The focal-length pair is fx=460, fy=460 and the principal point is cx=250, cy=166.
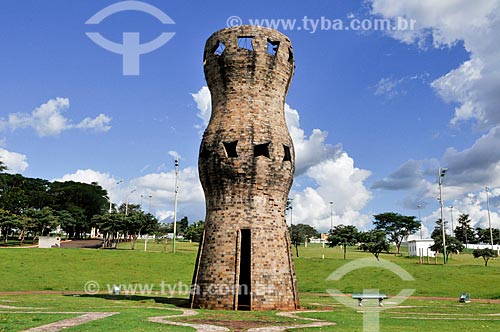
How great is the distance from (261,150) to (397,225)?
8716 centimetres

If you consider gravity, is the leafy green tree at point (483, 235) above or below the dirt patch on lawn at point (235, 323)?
above

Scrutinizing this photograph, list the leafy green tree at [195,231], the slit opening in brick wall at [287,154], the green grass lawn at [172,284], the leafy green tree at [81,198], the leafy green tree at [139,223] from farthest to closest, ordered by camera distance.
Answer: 1. the leafy green tree at [81,198]
2. the leafy green tree at [195,231]
3. the leafy green tree at [139,223]
4. the slit opening in brick wall at [287,154]
5. the green grass lawn at [172,284]

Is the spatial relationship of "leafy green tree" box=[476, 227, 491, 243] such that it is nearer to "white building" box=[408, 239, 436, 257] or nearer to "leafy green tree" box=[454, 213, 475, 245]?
"leafy green tree" box=[454, 213, 475, 245]

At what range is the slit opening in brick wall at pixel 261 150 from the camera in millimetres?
21641

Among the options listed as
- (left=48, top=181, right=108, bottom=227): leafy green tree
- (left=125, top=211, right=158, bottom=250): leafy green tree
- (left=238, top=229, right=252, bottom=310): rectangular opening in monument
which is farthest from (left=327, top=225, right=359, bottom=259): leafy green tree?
(left=48, top=181, right=108, bottom=227): leafy green tree

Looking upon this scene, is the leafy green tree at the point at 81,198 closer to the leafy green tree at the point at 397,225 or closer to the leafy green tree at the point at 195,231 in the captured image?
the leafy green tree at the point at 195,231

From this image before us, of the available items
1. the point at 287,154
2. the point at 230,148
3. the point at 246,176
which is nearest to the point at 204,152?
the point at 230,148

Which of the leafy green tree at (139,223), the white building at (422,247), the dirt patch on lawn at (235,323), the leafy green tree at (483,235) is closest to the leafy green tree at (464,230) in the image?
the leafy green tree at (483,235)

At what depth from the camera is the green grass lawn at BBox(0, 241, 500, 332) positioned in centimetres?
1656

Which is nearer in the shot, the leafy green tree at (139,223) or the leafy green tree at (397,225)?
the leafy green tree at (139,223)

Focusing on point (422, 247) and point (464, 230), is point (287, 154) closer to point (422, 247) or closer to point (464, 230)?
point (422, 247)

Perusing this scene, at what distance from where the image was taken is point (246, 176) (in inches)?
831

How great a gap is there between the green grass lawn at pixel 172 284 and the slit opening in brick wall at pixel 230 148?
708cm

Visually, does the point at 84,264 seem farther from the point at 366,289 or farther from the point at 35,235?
the point at 35,235
